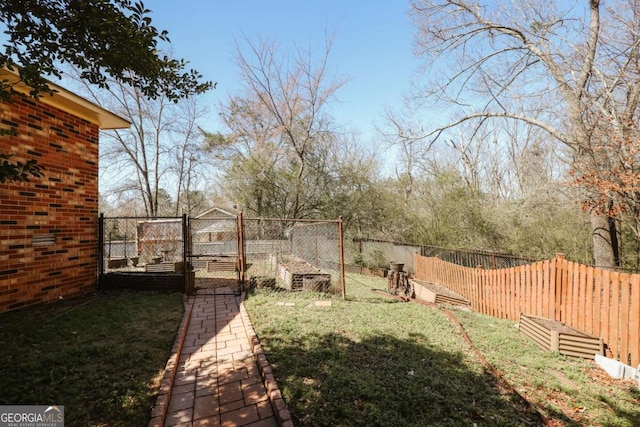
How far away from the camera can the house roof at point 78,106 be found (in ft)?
14.1

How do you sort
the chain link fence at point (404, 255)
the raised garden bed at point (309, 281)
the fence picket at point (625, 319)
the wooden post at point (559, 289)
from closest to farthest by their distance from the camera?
1. the fence picket at point (625, 319)
2. the wooden post at point (559, 289)
3. the raised garden bed at point (309, 281)
4. the chain link fence at point (404, 255)

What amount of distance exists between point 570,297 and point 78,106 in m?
9.06

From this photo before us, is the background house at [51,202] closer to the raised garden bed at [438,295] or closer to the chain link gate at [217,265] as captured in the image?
the chain link gate at [217,265]

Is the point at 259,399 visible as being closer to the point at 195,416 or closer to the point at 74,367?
the point at 195,416

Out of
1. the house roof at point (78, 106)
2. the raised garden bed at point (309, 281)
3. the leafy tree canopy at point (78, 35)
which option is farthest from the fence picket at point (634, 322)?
the house roof at point (78, 106)

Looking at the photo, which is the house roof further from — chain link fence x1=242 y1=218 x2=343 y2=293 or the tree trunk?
the tree trunk

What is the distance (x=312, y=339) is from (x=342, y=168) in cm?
1352

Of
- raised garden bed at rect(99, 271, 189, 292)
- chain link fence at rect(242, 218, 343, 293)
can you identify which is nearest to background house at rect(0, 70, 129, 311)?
raised garden bed at rect(99, 271, 189, 292)

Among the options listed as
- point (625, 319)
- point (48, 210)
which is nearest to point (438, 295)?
point (625, 319)

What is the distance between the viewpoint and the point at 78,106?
17.1 ft

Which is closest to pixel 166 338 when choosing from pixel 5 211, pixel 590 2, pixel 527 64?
pixel 5 211

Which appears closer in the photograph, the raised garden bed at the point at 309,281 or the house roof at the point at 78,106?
the house roof at the point at 78,106

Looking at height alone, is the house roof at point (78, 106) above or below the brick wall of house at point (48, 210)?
above

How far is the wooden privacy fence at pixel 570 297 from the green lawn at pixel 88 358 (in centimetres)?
560
